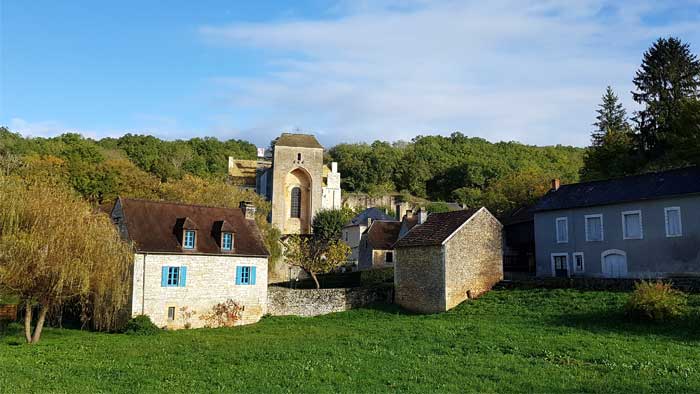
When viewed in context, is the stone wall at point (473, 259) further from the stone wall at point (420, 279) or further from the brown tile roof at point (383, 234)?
the brown tile roof at point (383, 234)

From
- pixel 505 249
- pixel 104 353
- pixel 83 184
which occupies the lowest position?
pixel 104 353

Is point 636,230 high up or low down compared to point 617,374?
up

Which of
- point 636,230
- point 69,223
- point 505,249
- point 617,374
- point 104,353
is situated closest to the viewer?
point 617,374

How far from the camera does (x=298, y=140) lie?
61.1 m

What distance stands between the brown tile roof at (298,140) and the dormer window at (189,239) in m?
33.5

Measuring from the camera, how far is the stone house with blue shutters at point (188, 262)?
25.5m

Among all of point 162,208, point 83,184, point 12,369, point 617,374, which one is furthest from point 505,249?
point 83,184

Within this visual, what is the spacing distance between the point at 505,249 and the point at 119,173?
101 ft

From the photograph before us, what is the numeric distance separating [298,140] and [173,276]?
119ft

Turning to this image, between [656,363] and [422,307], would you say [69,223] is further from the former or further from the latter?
[656,363]

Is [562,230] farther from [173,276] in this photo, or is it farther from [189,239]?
[173,276]

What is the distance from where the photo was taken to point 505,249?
37500mm

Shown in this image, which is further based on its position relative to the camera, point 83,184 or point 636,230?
point 83,184

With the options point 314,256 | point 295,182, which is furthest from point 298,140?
point 314,256
